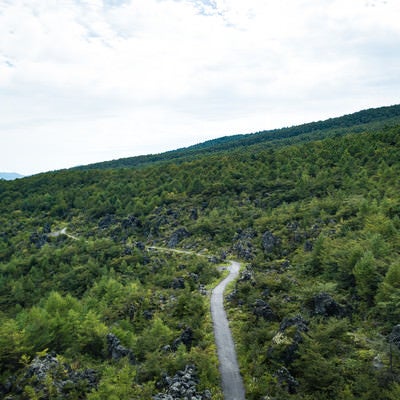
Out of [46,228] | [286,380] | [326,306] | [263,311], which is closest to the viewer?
[286,380]

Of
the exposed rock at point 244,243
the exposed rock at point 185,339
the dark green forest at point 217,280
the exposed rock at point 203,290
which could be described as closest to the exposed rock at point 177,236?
the dark green forest at point 217,280

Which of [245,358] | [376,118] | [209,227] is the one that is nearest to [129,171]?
[209,227]

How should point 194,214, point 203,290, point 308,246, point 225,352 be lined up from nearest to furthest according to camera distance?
1. point 225,352
2. point 203,290
3. point 308,246
4. point 194,214

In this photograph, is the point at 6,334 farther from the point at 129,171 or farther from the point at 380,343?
the point at 129,171

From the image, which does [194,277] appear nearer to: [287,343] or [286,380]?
[287,343]

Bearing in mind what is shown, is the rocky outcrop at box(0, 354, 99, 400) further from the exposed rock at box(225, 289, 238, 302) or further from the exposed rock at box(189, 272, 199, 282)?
the exposed rock at box(189, 272, 199, 282)

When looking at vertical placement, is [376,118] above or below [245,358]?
above

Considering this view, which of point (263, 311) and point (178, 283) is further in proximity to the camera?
point (178, 283)

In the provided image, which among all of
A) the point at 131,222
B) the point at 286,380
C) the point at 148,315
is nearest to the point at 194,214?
the point at 131,222
